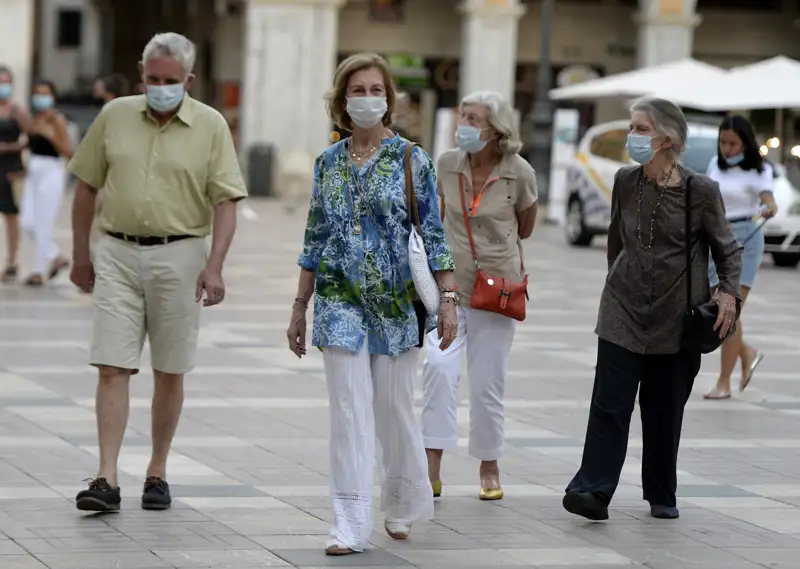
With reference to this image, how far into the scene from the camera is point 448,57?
44.9 m

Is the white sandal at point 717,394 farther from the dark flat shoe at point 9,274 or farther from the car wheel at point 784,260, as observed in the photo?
the car wheel at point 784,260

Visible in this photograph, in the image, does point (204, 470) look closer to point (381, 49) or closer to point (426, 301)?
point (426, 301)

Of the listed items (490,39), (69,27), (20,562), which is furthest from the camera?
(69,27)

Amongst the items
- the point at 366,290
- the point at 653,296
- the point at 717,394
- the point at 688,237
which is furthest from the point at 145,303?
the point at 717,394

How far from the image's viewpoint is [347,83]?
23.6ft

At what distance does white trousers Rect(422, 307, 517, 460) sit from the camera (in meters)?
8.39

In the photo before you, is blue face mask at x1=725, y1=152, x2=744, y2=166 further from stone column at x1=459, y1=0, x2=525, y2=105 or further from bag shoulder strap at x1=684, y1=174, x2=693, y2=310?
stone column at x1=459, y1=0, x2=525, y2=105

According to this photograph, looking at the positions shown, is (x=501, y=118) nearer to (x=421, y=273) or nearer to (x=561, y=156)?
(x=421, y=273)

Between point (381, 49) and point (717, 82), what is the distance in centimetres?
1662

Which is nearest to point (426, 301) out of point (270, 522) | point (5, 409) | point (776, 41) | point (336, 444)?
point (336, 444)

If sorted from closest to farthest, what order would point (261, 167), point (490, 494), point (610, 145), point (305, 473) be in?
point (490, 494) → point (305, 473) → point (610, 145) → point (261, 167)

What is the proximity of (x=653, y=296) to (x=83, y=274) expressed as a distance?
235 centimetres

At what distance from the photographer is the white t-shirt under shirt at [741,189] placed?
12.3 metres

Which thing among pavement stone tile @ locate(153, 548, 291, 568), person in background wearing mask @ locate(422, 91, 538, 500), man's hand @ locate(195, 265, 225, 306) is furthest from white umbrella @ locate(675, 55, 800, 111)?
pavement stone tile @ locate(153, 548, 291, 568)
